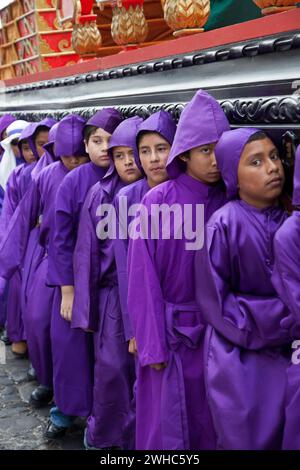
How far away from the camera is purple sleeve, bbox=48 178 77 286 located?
4246 mm

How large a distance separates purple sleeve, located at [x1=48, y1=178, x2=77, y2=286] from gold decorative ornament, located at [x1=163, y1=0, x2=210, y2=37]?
1031mm

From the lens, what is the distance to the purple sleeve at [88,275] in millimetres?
3922

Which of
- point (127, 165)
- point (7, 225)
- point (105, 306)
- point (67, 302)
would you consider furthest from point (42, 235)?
point (127, 165)

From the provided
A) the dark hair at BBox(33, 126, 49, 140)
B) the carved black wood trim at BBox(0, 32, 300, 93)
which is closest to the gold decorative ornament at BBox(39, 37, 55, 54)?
the carved black wood trim at BBox(0, 32, 300, 93)

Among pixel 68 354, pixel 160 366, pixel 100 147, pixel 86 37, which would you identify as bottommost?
pixel 68 354

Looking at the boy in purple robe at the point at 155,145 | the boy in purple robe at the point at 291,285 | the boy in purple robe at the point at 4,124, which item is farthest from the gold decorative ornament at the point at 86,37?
the boy in purple robe at the point at 291,285

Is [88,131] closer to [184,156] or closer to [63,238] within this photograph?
[63,238]

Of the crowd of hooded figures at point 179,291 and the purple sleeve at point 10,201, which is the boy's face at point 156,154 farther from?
the purple sleeve at point 10,201

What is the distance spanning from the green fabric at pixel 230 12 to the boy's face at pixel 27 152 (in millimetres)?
1860

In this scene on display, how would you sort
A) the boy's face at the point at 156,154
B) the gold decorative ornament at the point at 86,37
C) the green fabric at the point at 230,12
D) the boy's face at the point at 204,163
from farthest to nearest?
the green fabric at the point at 230,12 → the gold decorative ornament at the point at 86,37 → the boy's face at the point at 156,154 → the boy's face at the point at 204,163

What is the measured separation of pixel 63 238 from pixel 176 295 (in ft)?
4.14

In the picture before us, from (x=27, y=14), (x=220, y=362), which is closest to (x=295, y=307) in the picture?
(x=220, y=362)

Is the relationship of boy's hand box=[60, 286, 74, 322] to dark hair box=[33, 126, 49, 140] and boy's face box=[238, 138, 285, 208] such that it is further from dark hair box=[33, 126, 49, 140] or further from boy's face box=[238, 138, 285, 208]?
boy's face box=[238, 138, 285, 208]

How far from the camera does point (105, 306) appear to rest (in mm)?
3904
